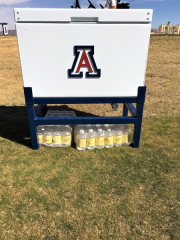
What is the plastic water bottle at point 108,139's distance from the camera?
3380 millimetres

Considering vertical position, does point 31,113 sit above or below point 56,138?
above

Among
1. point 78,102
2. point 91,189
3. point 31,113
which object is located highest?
point 78,102

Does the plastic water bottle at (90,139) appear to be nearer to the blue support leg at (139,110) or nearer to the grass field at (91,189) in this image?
the grass field at (91,189)

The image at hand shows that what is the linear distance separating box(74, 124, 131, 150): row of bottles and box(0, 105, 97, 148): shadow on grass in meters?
0.27

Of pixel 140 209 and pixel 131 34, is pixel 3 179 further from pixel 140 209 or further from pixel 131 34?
pixel 131 34

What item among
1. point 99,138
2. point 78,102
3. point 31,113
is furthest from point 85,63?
point 99,138

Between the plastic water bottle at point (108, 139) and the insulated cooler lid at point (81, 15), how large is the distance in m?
1.58

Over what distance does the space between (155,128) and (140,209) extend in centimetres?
209

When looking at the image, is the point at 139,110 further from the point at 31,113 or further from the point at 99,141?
the point at 31,113

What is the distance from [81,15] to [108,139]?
1797mm

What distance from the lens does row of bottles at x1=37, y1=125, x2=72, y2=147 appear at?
3.38 meters

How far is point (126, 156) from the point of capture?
3266mm

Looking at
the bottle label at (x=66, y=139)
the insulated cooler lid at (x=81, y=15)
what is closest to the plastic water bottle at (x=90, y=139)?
the bottle label at (x=66, y=139)

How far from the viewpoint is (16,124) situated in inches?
169
